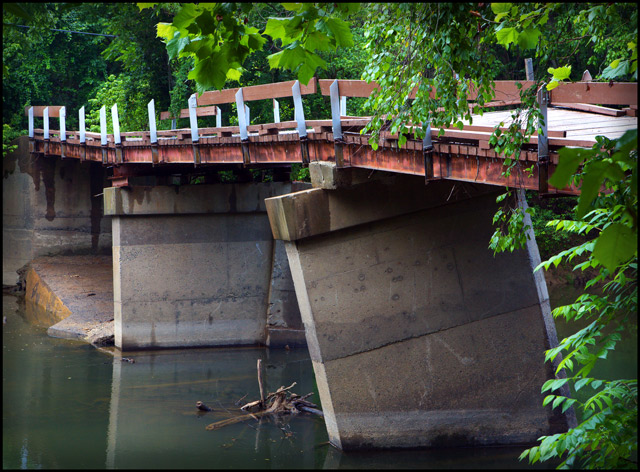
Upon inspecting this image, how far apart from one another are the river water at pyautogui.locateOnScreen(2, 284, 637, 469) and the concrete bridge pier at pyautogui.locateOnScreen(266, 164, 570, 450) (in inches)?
19.7

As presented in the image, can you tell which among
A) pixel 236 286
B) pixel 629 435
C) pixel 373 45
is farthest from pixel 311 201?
pixel 236 286

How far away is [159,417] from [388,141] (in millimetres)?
6514

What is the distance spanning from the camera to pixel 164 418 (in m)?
12.8

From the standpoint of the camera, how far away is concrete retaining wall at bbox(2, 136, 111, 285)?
84.7 ft

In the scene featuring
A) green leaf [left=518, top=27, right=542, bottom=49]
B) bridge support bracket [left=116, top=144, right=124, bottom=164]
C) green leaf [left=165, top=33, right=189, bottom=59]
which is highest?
green leaf [left=518, top=27, right=542, bottom=49]

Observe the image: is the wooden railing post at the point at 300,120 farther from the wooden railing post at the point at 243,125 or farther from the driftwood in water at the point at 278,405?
the driftwood in water at the point at 278,405

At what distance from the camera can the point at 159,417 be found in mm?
12930

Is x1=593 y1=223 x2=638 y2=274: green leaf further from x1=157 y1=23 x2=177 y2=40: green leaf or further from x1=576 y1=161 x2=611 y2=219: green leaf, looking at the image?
x1=157 y1=23 x2=177 y2=40: green leaf

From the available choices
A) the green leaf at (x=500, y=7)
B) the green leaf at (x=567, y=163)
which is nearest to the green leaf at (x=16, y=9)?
the green leaf at (x=567, y=163)

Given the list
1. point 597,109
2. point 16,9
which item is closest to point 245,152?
point 597,109

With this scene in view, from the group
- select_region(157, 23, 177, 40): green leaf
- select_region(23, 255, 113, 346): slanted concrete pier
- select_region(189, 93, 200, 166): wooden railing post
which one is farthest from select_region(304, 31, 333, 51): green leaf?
select_region(23, 255, 113, 346): slanted concrete pier

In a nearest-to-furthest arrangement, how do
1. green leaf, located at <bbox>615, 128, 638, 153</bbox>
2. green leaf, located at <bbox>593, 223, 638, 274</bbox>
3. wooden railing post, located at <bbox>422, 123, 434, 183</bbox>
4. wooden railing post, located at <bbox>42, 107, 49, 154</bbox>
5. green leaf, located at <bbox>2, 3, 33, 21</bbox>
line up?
1. green leaf, located at <bbox>615, 128, 638, 153</bbox>
2. green leaf, located at <bbox>593, 223, 638, 274</bbox>
3. green leaf, located at <bbox>2, 3, 33, 21</bbox>
4. wooden railing post, located at <bbox>422, 123, 434, 183</bbox>
5. wooden railing post, located at <bbox>42, 107, 49, 154</bbox>

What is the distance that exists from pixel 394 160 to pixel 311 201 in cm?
137

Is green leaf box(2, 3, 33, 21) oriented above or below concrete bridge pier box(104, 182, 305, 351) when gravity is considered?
above
